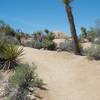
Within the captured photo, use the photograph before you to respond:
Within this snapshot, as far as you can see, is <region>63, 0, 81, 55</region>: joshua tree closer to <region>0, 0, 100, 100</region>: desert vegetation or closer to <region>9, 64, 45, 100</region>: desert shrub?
<region>0, 0, 100, 100</region>: desert vegetation

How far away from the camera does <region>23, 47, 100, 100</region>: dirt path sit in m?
12.2

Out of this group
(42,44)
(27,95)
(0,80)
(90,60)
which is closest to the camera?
(27,95)

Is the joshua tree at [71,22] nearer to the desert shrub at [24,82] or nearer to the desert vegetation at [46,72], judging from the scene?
the desert vegetation at [46,72]

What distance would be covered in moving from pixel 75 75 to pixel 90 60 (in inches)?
148

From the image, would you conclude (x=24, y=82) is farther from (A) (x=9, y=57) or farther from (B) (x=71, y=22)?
(B) (x=71, y=22)

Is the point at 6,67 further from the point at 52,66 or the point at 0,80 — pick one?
the point at 52,66

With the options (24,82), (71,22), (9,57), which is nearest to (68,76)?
(9,57)

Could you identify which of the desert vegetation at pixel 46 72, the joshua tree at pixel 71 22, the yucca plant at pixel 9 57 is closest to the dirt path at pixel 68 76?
the desert vegetation at pixel 46 72

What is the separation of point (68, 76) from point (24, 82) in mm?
3768

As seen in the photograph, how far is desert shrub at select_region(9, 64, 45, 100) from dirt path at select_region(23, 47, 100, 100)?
68 cm

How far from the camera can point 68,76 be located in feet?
49.9

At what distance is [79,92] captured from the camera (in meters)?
12.5

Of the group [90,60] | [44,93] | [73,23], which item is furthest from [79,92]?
[73,23]

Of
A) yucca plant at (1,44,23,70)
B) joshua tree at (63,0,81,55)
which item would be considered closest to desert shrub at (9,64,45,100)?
yucca plant at (1,44,23,70)
